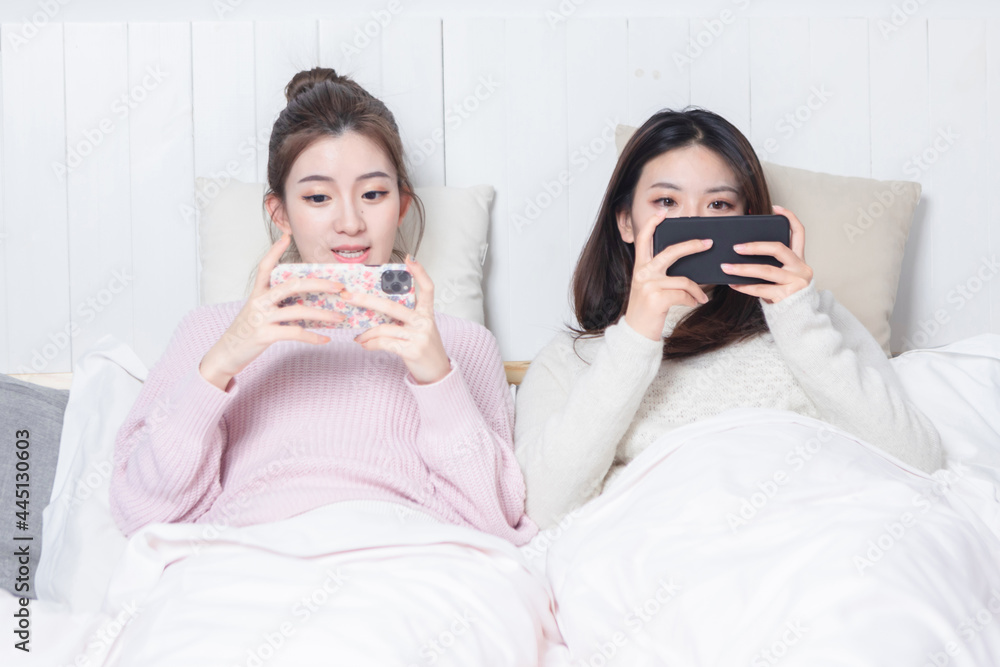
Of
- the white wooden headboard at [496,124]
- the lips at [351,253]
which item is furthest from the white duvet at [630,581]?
the white wooden headboard at [496,124]

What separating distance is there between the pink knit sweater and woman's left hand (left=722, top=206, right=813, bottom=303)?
0.40 meters

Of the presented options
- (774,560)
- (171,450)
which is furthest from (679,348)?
(171,450)

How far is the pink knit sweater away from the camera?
0.96 m

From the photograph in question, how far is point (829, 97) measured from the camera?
165 centimetres

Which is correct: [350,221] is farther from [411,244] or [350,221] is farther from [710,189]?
[710,189]

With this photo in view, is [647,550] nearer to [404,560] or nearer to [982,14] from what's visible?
[404,560]

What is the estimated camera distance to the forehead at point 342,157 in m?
1.16

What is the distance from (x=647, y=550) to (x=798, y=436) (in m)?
0.24

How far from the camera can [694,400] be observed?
1.16 meters

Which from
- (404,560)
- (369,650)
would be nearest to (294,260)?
(404,560)

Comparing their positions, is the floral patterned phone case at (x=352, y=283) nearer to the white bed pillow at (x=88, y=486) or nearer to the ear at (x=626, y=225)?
the white bed pillow at (x=88, y=486)

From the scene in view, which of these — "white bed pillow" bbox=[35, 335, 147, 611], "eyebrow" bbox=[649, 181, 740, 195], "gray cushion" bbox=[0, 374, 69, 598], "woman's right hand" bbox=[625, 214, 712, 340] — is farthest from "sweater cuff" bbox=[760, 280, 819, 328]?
"gray cushion" bbox=[0, 374, 69, 598]

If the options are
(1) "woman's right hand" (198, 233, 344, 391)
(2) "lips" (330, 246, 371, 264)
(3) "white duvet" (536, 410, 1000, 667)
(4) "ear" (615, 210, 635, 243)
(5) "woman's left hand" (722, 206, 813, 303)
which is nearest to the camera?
(3) "white duvet" (536, 410, 1000, 667)

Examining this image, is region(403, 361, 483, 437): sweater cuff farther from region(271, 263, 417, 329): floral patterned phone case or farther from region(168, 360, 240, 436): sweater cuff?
region(168, 360, 240, 436): sweater cuff
